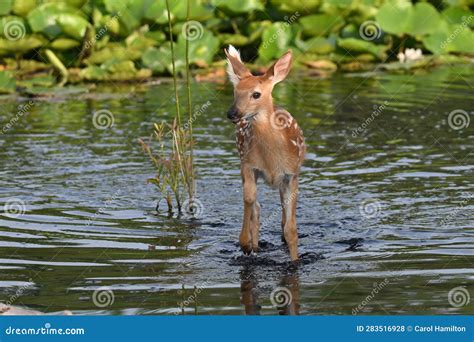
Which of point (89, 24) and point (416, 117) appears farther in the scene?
point (89, 24)

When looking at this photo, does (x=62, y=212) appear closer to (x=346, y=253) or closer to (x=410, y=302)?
(x=346, y=253)

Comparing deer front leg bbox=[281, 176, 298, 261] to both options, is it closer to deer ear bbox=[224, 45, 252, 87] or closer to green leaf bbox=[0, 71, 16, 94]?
deer ear bbox=[224, 45, 252, 87]

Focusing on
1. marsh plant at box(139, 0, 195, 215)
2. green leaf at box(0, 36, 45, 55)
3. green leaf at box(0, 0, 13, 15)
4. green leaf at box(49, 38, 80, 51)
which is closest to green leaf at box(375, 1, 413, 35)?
green leaf at box(49, 38, 80, 51)

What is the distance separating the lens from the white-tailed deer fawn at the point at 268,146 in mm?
9898

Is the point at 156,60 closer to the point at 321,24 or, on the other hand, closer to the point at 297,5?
the point at 297,5

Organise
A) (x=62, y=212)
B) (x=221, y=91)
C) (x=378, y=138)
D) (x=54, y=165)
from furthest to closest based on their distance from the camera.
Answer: (x=221, y=91) < (x=378, y=138) < (x=54, y=165) < (x=62, y=212)

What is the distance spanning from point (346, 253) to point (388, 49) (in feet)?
37.7

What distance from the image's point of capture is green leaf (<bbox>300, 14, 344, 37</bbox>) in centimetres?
2119

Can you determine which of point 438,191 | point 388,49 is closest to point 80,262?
point 438,191

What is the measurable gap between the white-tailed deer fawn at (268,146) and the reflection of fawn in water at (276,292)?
1.94 feet

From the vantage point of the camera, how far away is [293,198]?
1025cm

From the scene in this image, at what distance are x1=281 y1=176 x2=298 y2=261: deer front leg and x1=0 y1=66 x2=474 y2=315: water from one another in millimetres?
166

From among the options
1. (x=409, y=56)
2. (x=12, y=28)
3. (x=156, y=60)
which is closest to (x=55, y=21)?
(x=12, y=28)

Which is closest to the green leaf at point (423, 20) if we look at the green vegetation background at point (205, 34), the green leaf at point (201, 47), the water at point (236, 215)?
the green vegetation background at point (205, 34)
